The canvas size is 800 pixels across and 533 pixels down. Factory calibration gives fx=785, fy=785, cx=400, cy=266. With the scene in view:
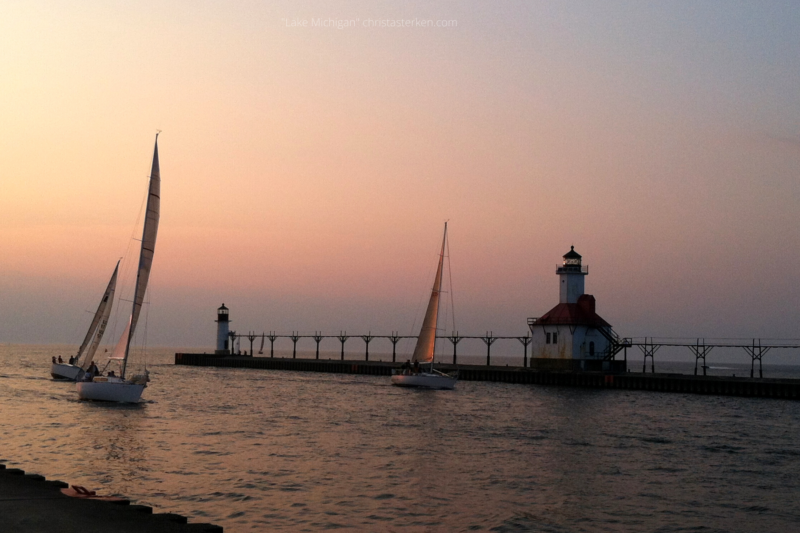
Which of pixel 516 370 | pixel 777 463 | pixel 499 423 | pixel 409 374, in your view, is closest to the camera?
pixel 777 463

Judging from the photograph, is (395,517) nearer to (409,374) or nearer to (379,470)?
(379,470)

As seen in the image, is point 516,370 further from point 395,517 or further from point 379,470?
point 395,517

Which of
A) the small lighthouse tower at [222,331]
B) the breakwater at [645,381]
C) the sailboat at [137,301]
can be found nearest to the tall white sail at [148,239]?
the sailboat at [137,301]

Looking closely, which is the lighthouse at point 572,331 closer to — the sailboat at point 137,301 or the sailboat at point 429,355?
the sailboat at point 429,355

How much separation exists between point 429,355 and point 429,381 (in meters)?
2.83

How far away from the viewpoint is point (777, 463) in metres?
30.4

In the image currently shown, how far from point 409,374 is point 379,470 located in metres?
40.9

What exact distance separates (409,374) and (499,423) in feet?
84.8

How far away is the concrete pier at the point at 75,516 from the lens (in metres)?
12.6

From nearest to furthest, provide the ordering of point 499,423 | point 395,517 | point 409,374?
point 395,517
point 499,423
point 409,374

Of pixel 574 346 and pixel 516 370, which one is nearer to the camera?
pixel 574 346

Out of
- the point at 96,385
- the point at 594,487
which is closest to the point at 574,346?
the point at 96,385

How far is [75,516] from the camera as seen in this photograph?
43.5 ft

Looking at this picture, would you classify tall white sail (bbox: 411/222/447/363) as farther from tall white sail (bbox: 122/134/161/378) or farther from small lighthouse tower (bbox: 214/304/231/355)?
small lighthouse tower (bbox: 214/304/231/355)
